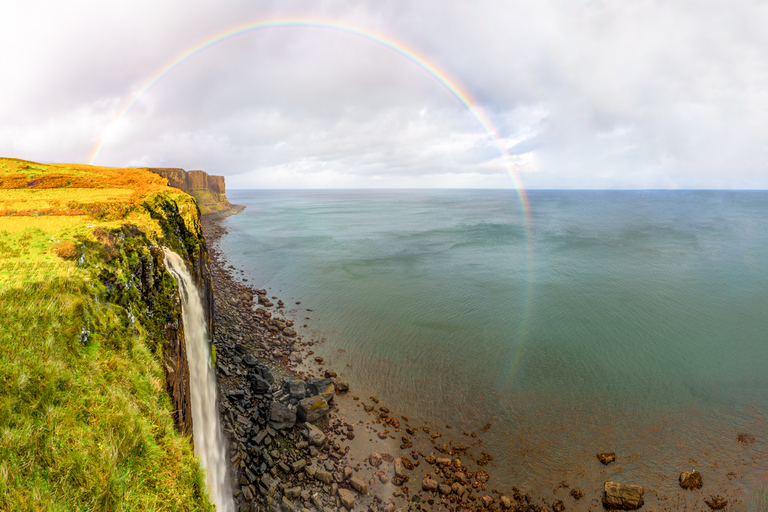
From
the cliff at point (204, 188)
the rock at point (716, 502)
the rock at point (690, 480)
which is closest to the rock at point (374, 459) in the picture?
the rock at point (690, 480)

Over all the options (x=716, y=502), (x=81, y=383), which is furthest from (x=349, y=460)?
(x=716, y=502)

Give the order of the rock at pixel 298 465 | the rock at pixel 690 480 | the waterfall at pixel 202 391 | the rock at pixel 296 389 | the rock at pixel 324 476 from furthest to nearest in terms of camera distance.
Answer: the rock at pixel 296 389 < the rock at pixel 690 480 < the rock at pixel 298 465 < the rock at pixel 324 476 < the waterfall at pixel 202 391

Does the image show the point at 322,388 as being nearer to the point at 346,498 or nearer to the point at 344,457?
the point at 344,457

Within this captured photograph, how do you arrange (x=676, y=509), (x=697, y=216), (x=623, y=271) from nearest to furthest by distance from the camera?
(x=676, y=509), (x=623, y=271), (x=697, y=216)

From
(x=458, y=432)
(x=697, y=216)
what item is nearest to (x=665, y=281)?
(x=458, y=432)

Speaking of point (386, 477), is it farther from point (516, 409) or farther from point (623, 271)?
point (623, 271)

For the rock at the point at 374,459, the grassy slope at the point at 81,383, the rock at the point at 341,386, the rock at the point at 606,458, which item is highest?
the grassy slope at the point at 81,383

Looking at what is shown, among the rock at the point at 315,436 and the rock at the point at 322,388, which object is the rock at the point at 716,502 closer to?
the rock at the point at 315,436

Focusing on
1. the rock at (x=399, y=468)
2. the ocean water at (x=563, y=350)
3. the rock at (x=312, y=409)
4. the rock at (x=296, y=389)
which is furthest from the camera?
the rock at (x=296, y=389)
